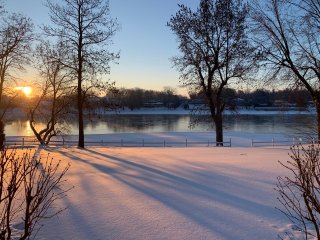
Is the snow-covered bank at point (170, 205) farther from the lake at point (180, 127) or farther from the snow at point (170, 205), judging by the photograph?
the lake at point (180, 127)

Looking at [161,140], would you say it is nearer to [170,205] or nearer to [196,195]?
[196,195]

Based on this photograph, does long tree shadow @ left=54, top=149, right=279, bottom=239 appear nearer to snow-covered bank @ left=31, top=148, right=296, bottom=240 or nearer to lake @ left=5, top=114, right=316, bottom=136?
snow-covered bank @ left=31, top=148, right=296, bottom=240

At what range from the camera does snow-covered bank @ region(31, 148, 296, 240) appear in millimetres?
5758

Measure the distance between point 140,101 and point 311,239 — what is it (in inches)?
5441

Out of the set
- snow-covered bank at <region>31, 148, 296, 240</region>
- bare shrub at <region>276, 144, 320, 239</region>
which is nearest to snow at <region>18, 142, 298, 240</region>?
snow-covered bank at <region>31, 148, 296, 240</region>

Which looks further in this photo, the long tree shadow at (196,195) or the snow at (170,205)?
the long tree shadow at (196,195)

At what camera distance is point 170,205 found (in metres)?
7.30

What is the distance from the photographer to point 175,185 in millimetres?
9227

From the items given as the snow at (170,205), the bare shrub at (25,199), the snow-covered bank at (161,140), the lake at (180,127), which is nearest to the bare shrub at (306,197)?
the snow at (170,205)

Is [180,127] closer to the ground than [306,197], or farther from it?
closer to the ground

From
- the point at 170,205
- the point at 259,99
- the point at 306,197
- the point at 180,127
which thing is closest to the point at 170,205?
the point at 170,205

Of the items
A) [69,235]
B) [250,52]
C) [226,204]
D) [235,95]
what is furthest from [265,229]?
[235,95]

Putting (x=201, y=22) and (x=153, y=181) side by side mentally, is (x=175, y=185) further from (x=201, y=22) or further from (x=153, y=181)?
(x=201, y=22)

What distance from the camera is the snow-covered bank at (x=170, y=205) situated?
18.9 ft
